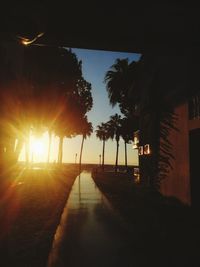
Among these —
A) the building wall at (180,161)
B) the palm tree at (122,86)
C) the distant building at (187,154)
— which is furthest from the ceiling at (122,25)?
the palm tree at (122,86)

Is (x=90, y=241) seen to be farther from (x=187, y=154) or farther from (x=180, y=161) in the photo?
(x=180, y=161)

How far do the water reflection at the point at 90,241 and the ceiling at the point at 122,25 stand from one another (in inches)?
153

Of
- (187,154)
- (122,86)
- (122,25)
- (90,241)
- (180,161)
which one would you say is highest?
(122,86)

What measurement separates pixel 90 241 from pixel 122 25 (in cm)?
451

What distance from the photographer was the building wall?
10.8 metres

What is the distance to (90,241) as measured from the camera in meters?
6.35

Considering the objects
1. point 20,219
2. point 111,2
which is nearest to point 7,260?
point 20,219

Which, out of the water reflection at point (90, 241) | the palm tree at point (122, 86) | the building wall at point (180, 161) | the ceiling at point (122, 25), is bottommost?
the water reflection at point (90, 241)

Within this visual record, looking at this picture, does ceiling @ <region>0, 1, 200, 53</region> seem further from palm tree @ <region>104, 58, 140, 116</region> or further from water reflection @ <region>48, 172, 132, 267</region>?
palm tree @ <region>104, 58, 140, 116</region>

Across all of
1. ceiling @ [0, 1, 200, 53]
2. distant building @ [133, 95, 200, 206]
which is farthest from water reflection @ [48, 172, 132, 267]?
ceiling @ [0, 1, 200, 53]

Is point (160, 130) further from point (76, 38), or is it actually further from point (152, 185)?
point (76, 38)

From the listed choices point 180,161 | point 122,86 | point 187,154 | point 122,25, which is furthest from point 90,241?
point 122,86

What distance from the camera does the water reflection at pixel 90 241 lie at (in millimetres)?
5166

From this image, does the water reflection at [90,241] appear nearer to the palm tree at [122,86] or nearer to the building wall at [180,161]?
the building wall at [180,161]
